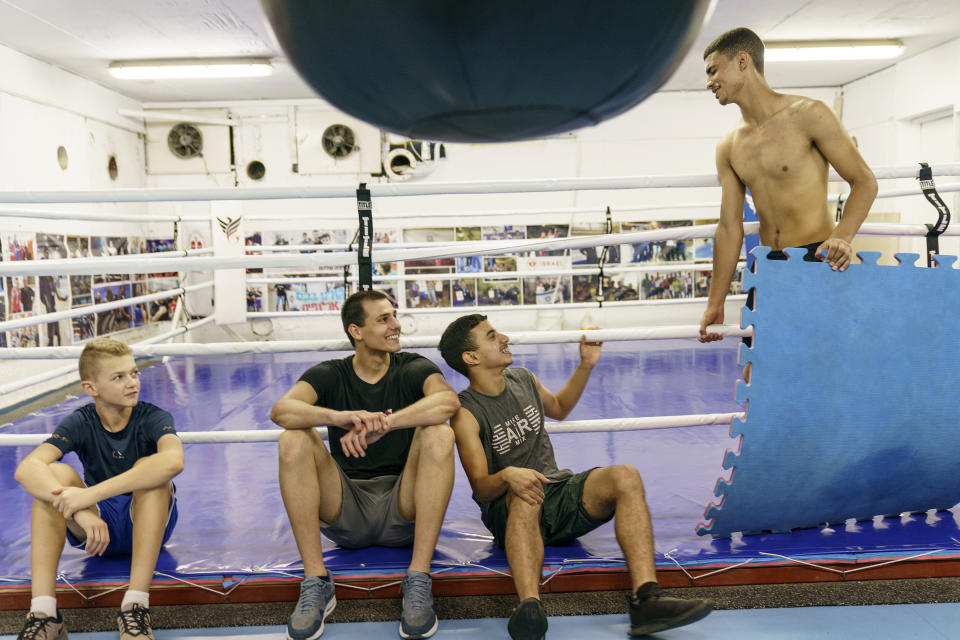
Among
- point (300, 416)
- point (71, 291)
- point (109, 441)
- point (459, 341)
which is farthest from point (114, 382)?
point (71, 291)

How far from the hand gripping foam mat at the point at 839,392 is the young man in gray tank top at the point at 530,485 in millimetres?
308

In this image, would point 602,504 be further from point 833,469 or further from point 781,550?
point 833,469

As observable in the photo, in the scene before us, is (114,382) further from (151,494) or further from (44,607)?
(44,607)

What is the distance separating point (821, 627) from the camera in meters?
1.70

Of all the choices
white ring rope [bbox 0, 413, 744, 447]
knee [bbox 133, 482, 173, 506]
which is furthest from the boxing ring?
knee [bbox 133, 482, 173, 506]

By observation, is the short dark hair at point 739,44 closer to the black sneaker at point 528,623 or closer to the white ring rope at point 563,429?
the white ring rope at point 563,429

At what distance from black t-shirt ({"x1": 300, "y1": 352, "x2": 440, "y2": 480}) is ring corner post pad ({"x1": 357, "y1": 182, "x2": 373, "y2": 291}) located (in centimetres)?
25

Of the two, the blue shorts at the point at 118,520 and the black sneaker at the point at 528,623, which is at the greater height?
the blue shorts at the point at 118,520

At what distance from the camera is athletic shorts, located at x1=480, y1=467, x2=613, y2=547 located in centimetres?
187

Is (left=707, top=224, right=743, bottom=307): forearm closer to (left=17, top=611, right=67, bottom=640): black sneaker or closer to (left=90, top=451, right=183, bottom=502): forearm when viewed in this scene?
(left=90, top=451, right=183, bottom=502): forearm

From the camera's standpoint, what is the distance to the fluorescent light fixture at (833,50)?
5898 mm

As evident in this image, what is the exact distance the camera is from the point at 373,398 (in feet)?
6.54

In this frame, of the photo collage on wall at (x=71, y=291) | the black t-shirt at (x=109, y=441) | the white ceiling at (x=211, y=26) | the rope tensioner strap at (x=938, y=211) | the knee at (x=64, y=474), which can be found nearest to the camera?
the knee at (x=64, y=474)

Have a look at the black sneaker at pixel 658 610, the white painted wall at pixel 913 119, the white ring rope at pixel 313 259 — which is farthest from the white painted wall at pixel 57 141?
the white painted wall at pixel 913 119
